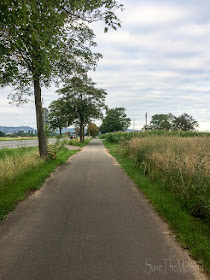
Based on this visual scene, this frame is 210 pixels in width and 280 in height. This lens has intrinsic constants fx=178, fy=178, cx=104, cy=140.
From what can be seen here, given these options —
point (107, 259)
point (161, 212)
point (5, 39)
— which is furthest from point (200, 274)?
point (5, 39)

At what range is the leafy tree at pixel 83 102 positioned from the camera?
31.5 meters

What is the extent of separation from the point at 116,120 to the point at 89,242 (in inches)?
3118

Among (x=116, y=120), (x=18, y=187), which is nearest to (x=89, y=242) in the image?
(x=18, y=187)

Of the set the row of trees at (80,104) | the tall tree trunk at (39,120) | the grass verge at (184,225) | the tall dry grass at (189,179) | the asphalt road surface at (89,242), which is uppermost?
the row of trees at (80,104)

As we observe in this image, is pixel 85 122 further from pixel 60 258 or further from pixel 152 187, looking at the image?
pixel 60 258

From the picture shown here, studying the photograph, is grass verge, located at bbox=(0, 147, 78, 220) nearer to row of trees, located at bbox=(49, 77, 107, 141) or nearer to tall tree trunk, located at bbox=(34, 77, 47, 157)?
tall tree trunk, located at bbox=(34, 77, 47, 157)

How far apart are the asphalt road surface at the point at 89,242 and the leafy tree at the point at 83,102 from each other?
28080mm

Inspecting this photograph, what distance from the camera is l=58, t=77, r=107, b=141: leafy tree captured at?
31469 mm

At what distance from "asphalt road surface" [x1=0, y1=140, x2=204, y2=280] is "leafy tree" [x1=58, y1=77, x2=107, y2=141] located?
28.1 m

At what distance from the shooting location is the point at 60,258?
2543mm

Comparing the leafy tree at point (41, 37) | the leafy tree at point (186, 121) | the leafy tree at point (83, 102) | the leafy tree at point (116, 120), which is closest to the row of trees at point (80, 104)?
the leafy tree at point (83, 102)

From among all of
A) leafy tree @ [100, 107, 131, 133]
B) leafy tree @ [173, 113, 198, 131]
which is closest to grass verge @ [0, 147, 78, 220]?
leafy tree @ [100, 107, 131, 133]

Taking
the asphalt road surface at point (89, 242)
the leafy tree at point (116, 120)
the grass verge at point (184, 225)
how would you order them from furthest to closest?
the leafy tree at point (116, 120) → the grass verge at point (184, 225) → the asphalt road surface at point (89, 242)

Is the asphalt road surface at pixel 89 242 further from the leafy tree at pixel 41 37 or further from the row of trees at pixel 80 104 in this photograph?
the row of trees at pixel 80 104
